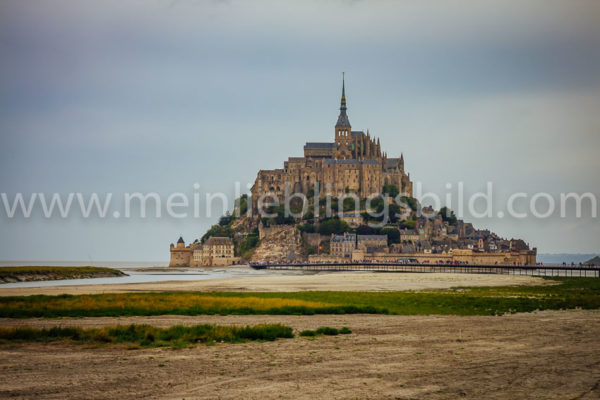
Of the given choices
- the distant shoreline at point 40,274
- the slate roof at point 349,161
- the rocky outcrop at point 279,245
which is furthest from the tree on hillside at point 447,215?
the distant shoreline at point 40,274

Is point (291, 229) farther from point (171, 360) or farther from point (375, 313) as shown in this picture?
point (171, 360)

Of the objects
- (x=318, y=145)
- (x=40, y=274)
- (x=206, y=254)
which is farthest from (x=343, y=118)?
(x=40, y=274)

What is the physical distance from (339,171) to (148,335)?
144140 mm

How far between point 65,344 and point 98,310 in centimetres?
1008

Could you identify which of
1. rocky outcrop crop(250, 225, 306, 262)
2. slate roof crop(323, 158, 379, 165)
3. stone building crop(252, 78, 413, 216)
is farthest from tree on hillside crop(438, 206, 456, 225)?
rocky outcrop crop(250, 225, 306, 262)

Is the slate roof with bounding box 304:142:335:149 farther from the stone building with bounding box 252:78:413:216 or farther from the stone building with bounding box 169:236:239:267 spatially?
the stone building with bounding box 169:236:239:267

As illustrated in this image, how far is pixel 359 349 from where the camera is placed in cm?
2153

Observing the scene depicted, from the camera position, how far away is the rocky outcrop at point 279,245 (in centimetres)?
14825

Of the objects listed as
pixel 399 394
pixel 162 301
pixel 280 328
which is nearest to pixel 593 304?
pixel 280 328

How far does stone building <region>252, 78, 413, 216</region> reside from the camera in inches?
6545

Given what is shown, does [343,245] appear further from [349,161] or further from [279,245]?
[349,161]

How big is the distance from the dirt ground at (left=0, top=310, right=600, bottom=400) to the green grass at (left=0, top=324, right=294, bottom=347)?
0.96 metres

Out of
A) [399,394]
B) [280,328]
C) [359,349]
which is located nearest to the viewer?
[399,394]

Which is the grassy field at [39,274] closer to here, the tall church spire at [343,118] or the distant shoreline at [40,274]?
the distant shoreline at [40,274]
